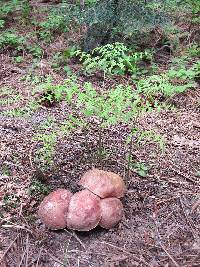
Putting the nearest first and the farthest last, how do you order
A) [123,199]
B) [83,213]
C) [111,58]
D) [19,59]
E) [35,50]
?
[83,213] < [111,58] < [123,199] < [19,59] < [35,50]

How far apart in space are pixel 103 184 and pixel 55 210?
538 millimetres

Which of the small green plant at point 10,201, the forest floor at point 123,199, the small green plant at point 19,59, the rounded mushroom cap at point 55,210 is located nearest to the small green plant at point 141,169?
Answer: the forest floor at point 123,199

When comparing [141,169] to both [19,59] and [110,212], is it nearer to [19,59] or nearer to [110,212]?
[110,212]

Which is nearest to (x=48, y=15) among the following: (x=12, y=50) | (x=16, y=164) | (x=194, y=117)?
(x=12, y=50)

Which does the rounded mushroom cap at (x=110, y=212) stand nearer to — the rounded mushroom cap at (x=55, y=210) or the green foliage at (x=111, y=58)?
the rounded mushroom cap at (x=55, y=210)

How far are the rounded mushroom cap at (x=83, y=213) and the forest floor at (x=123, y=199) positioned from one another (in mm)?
154

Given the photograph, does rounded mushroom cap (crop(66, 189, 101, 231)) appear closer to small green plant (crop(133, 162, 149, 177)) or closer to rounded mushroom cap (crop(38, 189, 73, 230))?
rounded mushroom cap (crop(38, 189, 73, 230))

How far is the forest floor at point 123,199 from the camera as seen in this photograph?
3.50 meters

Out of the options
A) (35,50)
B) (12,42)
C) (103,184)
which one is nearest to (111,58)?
(103,184)

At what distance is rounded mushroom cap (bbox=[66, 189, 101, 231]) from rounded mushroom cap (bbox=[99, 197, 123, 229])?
0.05 m

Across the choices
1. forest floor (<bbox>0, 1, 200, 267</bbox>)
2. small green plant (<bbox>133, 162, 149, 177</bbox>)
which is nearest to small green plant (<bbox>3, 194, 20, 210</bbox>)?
forest floor (<bbox>0, 1, 200, 267</bbox>)

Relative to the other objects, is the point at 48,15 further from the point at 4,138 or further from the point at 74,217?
the point at 74,217

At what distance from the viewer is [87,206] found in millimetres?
3586

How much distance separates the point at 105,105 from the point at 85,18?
144 inches
